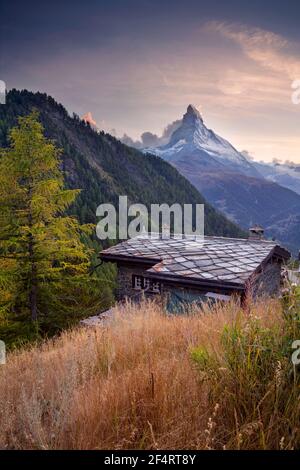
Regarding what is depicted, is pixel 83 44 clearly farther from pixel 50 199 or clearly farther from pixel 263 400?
pixel 263 400

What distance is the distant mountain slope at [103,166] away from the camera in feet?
331

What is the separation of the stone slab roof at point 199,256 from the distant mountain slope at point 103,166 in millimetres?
59956

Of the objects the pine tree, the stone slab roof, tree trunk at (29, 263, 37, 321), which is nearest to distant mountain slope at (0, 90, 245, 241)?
the stone slab roof

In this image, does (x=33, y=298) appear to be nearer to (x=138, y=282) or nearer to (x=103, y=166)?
(x=138, y=282)

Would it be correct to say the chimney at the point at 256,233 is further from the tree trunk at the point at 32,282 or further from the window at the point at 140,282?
the tree trunk at the point at 32,282

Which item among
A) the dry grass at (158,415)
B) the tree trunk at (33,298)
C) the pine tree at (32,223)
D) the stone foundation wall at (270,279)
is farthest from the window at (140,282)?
the dry grass at (158,415)

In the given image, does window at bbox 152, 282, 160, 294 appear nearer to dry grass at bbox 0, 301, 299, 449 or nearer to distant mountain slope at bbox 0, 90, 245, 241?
dry grass at bbox 0, 301, 299, 449

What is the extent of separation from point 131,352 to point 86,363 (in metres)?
0.69

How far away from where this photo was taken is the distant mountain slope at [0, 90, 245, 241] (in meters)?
101

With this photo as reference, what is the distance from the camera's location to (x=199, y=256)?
1324cm

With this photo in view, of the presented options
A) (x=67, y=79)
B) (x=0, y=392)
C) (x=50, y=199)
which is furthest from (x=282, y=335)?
(x=67, y=79)

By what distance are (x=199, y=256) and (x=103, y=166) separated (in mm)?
129819
